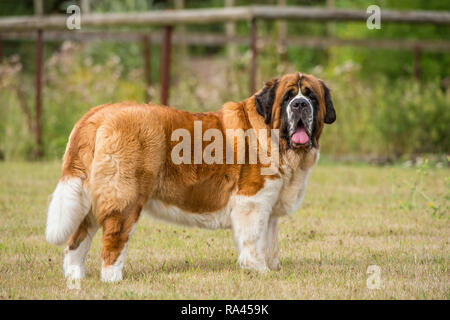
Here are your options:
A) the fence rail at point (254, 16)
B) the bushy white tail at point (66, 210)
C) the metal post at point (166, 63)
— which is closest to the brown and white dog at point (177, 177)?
the bushy white tail at point (66, 210)

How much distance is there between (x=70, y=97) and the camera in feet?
38.8

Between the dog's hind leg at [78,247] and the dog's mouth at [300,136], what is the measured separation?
1.66 m

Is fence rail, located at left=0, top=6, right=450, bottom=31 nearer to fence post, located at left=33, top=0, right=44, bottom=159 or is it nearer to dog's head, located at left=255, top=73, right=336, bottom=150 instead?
fence post, located at left=33, top=0, right=44, bottom=159

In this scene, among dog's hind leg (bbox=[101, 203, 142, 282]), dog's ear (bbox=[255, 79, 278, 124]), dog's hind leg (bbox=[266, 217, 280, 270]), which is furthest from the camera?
dog's hind leg (bbox=[266, 217, 280, 270])

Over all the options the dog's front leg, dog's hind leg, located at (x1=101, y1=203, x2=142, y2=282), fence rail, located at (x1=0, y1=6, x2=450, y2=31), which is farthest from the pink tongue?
fence rail, located at (x1=0, y1=6, x2=450, y2=31)

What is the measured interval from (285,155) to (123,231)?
142 cm

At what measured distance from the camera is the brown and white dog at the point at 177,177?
4.48 m

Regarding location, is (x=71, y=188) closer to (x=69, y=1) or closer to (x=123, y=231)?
(x=123, y=231)

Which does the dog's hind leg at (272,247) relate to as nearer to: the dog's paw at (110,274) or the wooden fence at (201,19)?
the dog's paw at (110,274)

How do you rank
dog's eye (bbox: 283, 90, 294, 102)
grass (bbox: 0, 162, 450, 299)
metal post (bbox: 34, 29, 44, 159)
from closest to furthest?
grass (bbox: 0, 162, 450, 299)
dog's eye (bbox: 283, 90, 294, 102)
metal post (bbox: 34, 29, 44, 159)

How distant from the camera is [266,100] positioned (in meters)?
5.06

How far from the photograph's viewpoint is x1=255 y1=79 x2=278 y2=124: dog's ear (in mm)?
5047

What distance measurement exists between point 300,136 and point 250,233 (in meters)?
0.85

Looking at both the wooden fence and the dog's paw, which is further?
the wooden fence
